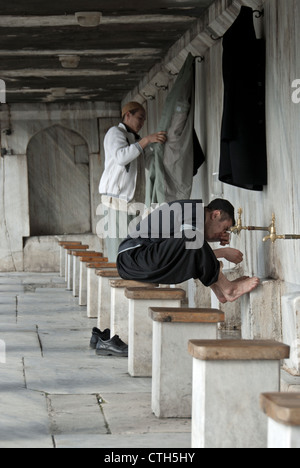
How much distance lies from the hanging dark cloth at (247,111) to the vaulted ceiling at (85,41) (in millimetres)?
1195

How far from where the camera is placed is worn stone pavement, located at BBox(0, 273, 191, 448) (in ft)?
10.7

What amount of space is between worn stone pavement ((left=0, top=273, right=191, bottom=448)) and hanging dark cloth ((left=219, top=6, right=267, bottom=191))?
55.2 inches

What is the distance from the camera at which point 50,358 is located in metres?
5.13

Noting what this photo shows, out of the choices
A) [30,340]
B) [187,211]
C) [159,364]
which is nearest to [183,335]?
[159,364]

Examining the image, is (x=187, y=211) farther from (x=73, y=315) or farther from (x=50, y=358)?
(x=73, y=315)

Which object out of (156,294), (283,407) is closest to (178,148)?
(156,294)

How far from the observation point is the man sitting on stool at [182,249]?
4.31 m

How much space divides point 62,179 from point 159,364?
9902mm

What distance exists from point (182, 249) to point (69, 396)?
38.2 inches

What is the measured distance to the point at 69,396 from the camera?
4066 millimetres

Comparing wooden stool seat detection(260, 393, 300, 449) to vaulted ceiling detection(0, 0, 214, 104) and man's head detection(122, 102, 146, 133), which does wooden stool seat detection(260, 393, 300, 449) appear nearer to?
man's head detection(122, 102, 146, 133)

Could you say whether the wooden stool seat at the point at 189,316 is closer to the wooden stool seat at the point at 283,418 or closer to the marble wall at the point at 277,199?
the marble wall at the point at 277,199

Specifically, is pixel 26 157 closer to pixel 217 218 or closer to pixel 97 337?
pixel 97 337

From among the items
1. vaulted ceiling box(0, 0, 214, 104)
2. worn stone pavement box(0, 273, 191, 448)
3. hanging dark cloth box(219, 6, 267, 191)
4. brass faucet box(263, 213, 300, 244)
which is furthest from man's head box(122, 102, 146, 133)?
brass faucet box(263, 213, 300, 244)
